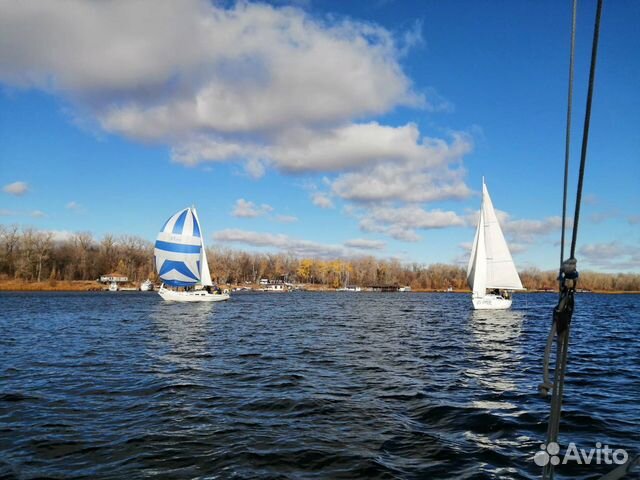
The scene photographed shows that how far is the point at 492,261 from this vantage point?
5803 centimetres

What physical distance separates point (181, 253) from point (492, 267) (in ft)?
154

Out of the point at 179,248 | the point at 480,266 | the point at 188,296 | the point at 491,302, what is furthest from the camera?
the point at 188,296

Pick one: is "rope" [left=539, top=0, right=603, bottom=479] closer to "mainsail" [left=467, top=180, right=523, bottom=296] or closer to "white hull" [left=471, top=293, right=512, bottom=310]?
"mainsail" [left=467, top=180, right=523, bottom=296]

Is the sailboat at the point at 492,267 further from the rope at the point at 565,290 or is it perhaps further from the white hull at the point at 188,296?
the rope at the point at 565,290

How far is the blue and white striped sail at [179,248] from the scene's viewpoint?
71812 mm

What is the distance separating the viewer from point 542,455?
8.89m

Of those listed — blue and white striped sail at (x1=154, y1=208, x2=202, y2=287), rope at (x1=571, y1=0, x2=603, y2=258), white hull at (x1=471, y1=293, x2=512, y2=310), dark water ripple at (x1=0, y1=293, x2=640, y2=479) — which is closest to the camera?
rope at (x1=571, y1=0, x2=603, y2=258)

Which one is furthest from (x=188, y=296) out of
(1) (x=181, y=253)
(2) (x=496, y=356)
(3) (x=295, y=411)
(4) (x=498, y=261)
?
(3) (x=295, y=411)

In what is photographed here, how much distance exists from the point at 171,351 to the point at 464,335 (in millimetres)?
20927

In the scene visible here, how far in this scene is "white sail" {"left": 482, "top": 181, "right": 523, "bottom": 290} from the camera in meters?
57.9

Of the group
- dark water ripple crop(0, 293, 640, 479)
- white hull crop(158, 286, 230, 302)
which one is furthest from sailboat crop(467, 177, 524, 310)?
white hull crop(158, 286, 230, 302)

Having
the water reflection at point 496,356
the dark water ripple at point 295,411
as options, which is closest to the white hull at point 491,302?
the water reflection at point 496,356

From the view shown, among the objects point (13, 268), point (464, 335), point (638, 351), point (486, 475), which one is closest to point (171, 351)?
point (486, 475)

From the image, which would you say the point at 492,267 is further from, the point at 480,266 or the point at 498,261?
the point at 480,266
